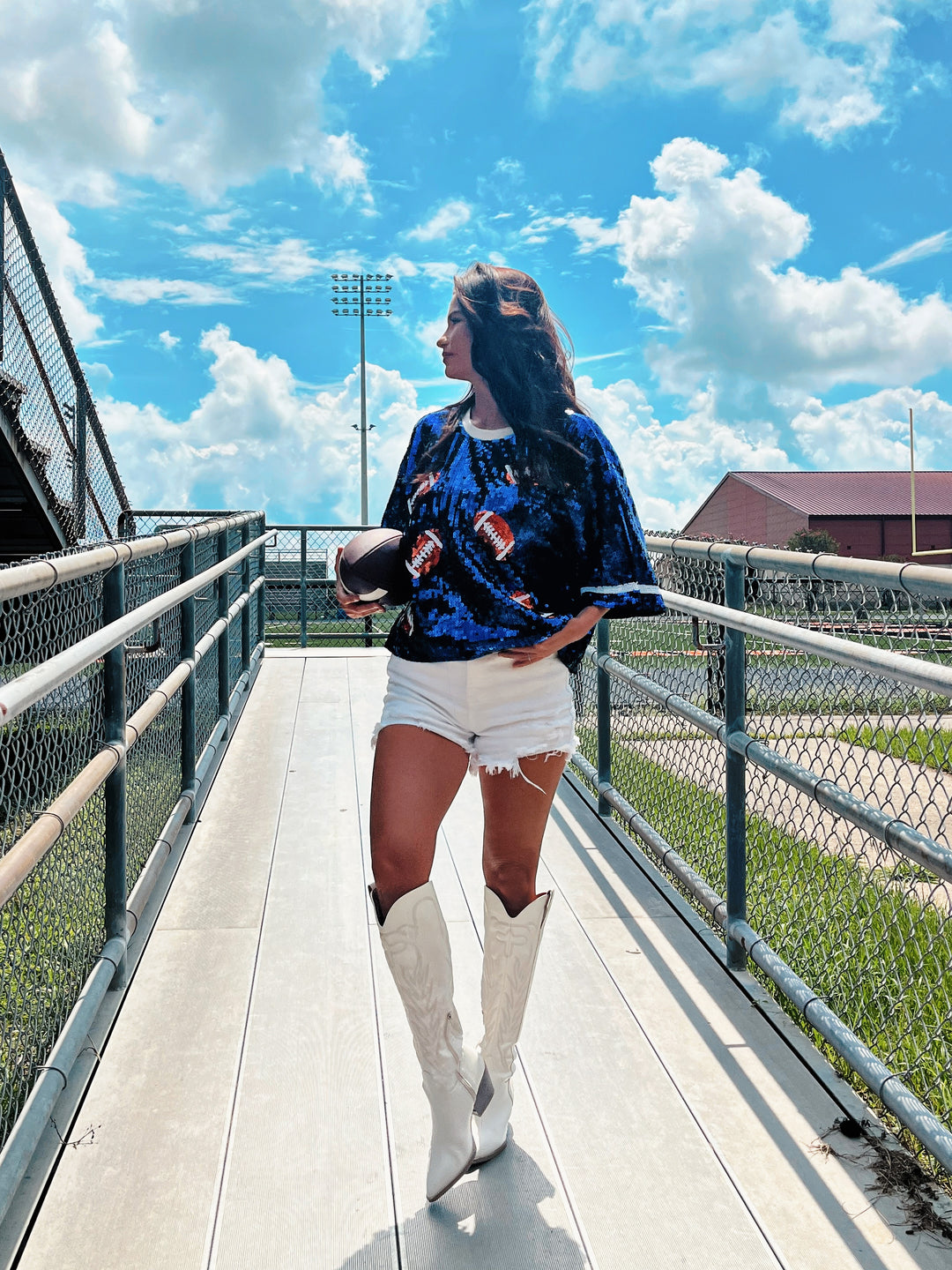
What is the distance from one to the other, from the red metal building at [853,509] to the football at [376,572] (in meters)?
46.2

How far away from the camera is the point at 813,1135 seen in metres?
Result: 2.12

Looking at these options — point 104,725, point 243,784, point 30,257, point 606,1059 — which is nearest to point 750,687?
point 606,1059

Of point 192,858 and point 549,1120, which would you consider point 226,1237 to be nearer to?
point 549,1120

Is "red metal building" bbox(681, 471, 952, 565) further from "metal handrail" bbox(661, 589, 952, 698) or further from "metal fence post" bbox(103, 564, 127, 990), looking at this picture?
"metal fence post" bbox(103, 564, 127, 990)

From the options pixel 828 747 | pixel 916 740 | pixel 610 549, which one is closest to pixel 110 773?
pixel 610 549

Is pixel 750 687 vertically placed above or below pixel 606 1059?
above

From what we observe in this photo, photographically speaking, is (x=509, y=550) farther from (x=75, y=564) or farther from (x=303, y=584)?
(x=303, y=584)

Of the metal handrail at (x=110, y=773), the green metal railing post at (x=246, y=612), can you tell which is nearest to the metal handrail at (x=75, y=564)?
the metal handrail at (x=110, y=773)

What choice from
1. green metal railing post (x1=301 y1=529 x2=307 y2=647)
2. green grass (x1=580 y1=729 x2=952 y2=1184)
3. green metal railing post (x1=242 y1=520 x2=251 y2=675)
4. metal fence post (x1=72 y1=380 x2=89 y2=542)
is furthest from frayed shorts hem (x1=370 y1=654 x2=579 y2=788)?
green metal railing post (x1=301 y1=529 x2=307 y2=647)

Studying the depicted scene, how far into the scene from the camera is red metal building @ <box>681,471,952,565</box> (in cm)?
4834

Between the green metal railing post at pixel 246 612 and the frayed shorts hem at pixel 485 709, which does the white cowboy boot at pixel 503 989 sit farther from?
the green metal railing post at pixel 246 612

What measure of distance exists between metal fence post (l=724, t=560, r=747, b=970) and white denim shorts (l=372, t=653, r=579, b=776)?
97 centimetres

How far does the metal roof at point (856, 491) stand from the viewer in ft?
161

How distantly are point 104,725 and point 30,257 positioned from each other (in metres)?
5.77
